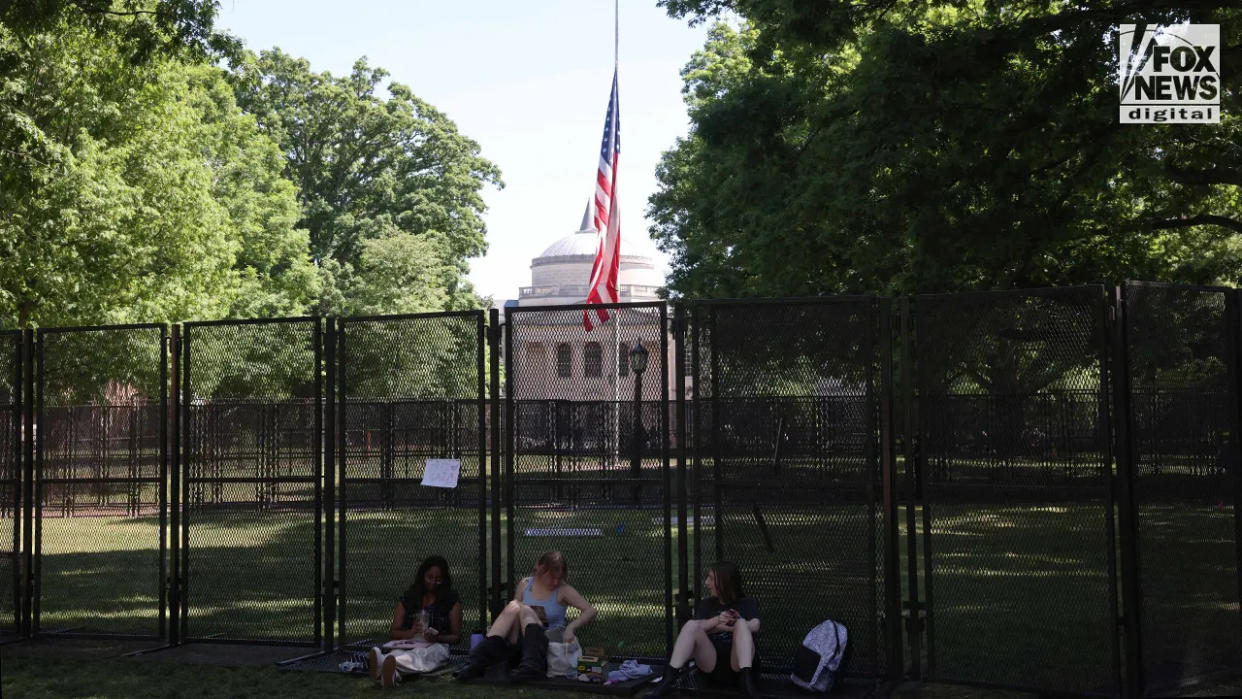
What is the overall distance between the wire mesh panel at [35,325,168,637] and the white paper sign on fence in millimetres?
2831

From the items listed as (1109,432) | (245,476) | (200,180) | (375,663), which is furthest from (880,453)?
(200,180)

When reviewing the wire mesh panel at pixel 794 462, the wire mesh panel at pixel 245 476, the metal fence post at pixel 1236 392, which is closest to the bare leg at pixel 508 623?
the wire mesh panel at pixel 794 462

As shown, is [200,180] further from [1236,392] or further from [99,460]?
[1236,392]

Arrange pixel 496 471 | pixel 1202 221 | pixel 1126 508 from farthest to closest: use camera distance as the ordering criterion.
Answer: pixel 1202 221 → pixel 496 471 → pixel 1126 508

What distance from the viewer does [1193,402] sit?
32.4 ft

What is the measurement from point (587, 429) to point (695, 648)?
226cm

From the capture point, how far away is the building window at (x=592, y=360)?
35.7 ft

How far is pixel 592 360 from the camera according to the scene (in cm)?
1101

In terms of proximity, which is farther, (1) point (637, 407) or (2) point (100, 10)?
(2) point (100, 10)

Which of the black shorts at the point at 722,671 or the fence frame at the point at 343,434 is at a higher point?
the fence frame at the point at 343,434

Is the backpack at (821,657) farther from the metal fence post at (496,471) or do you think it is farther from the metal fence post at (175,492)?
the metal fence post at (175,492)

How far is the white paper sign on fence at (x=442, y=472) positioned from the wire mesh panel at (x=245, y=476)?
124cm

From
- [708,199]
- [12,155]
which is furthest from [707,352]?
[708,199]

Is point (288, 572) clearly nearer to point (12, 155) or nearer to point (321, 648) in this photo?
point (321, 648)
